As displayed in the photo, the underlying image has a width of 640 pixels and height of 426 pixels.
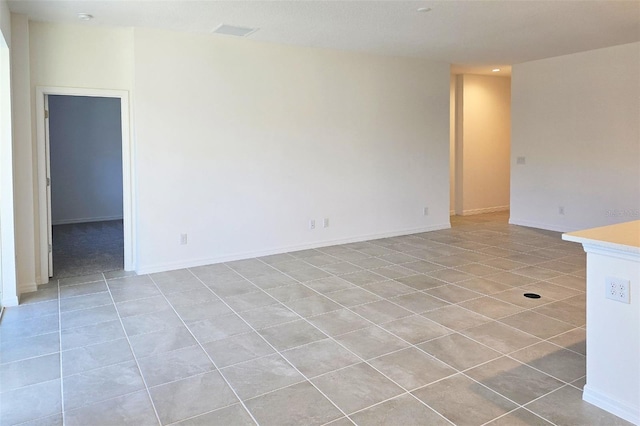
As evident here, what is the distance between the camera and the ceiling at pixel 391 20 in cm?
420

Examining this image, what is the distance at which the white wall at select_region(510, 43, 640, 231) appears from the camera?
6207 millimetres

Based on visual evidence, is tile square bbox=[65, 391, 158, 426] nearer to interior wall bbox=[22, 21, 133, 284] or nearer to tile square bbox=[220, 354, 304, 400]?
tile square bbox=[220, 354, 304, 400]

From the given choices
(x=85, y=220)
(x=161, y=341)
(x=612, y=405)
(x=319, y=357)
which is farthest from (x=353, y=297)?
(x=85, y=220)

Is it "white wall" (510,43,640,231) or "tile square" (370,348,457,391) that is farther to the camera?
"white wall" (510,43,640,231)

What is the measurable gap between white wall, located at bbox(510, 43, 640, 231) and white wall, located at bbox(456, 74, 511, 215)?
44.1 inches

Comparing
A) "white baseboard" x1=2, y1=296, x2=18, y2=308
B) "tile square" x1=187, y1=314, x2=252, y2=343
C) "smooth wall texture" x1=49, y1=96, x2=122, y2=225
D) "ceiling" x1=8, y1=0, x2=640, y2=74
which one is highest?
"ceiling" x1=8, y1=0, x2=640, y2=74

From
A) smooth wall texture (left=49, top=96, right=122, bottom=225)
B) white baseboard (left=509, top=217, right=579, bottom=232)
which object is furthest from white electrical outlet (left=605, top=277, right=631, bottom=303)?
smooth wall texture (left=49, top=96, right=122, bottom=225)

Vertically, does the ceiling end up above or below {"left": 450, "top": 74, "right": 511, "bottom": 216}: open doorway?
above

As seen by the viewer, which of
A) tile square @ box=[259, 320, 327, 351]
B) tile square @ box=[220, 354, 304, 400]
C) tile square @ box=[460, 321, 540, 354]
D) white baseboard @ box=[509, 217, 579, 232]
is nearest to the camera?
tile square @ box=[220, 354, 304, 400]

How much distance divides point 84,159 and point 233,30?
16.3ft

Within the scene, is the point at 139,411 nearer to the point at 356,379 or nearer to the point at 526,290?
the point at 356,379

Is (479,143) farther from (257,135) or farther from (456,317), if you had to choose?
(456,317)

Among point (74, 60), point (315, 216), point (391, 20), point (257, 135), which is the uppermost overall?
point (391, 20)

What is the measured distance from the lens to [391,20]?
476 cm
